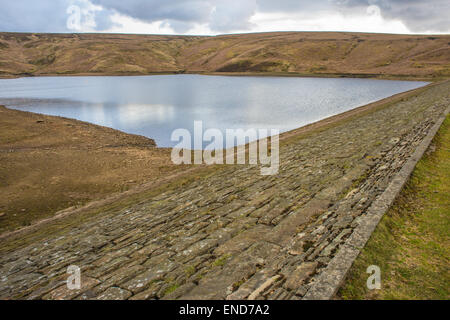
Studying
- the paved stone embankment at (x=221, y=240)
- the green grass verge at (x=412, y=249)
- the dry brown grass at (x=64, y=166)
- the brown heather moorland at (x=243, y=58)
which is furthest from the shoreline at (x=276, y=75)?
the green grass verge at (x=412, y=249)

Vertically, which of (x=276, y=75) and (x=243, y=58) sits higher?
(x=243, y=58)

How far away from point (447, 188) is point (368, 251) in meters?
4.16

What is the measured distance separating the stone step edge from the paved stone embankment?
18 centimetres

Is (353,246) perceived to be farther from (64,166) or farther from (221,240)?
(64,166)

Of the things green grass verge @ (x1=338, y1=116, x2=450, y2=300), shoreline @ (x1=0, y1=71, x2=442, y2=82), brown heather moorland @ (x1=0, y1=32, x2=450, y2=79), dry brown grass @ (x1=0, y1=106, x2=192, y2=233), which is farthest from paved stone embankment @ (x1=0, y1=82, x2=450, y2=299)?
brown heather moorland @ (x1=0, y1=32, x2=450, y2=79)

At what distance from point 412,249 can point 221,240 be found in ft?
12.3

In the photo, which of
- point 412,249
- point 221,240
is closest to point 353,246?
point 412,249

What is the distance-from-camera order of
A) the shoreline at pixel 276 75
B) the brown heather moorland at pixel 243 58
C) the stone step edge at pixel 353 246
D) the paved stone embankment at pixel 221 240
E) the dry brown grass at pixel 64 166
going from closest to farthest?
the stone step edge at pixel 353 246, the paved stone embankment at pixel 221 240, the dry brown grass at pixel 64 166, the shoreline at pixel 276 75, the brown heather moorland at pixel 243 58

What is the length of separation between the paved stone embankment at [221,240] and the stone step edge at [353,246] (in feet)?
0.58

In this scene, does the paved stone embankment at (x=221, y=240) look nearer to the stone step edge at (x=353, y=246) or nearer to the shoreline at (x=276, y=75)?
the stone step edge at (x=353, y=246)

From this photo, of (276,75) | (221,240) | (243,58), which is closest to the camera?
(221,240)

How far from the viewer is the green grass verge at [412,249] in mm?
4445

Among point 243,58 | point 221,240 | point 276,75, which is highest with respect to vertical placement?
point 243,58

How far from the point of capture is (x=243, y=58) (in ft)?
380
